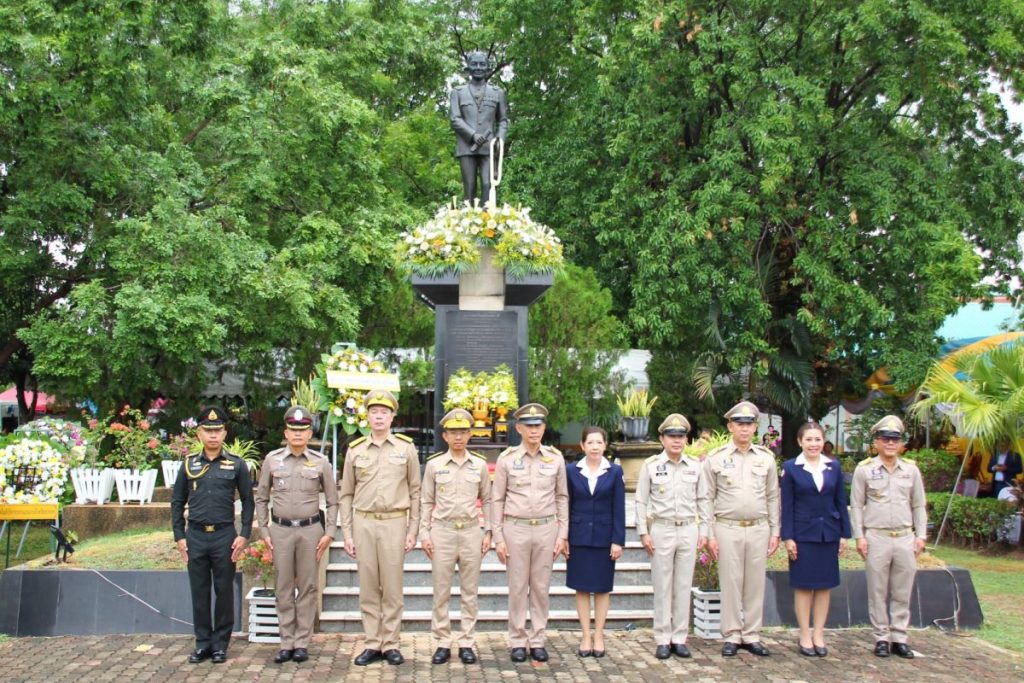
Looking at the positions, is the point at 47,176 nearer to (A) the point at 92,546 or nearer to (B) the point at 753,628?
(A) the point at 92,546

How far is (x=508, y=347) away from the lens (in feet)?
38.1

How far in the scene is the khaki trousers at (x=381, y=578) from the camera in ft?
23.8

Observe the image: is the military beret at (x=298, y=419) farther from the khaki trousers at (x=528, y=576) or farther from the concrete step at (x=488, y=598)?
the concrete step at (x=488, y=598)

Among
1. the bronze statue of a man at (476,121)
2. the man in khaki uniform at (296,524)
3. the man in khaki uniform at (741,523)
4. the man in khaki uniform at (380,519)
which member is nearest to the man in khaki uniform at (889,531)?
the man in khaki uniform at (741,523)

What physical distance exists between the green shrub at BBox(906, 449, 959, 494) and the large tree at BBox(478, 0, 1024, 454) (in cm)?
144

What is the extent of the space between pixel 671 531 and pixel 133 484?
22.0ft

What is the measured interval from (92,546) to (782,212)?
13045 mm

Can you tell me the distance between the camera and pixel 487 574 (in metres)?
8.85

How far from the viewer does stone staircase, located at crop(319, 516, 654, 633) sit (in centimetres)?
835

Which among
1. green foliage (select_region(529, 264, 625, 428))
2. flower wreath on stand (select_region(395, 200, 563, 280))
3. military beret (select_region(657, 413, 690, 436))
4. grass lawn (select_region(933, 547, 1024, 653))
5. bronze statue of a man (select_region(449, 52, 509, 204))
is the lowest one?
grass lawn (select_region(933, 547, 1024, 653))

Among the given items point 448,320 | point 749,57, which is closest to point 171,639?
point 448,320

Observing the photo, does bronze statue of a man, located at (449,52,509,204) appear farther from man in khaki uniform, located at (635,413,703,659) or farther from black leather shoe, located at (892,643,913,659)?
black leather shoe, located at (892,643,913,659)

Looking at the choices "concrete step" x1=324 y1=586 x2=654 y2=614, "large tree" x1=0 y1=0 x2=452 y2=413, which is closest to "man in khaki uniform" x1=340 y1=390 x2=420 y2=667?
"concrete step" x1=324 y1=586 x2=654 y2=614

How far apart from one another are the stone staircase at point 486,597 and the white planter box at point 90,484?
12.6ft
